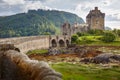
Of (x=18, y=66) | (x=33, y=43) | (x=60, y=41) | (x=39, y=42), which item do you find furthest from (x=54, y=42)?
(x=18, y=66)

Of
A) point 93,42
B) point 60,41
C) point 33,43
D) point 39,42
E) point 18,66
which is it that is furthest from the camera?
point 60,41

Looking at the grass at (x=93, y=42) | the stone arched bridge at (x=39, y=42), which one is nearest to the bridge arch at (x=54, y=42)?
the stone arched bridge at (x=39, y=42)

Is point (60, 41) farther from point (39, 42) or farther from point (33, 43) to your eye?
point (33, 43)

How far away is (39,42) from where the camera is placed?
470 ft

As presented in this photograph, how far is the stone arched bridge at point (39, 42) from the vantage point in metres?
105

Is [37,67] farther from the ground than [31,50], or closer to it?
farther from the ground

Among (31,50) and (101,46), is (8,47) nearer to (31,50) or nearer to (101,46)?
(31,50)

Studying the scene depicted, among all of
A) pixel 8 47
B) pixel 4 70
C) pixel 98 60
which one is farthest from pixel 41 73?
pixel 98 60

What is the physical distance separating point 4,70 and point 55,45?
161024 millimetres

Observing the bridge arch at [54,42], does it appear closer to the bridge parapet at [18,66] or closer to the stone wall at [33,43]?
the stone wall at [33,43]

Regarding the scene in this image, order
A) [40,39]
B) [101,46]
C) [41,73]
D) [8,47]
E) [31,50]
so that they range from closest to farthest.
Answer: [41,73]
[8,47]
[31,50]
[40,39]
[101,46]

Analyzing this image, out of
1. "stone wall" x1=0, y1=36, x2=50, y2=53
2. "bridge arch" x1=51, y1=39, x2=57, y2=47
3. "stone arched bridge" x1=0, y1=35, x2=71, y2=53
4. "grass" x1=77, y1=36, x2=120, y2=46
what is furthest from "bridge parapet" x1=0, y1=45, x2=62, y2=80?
"bridge arch" x1=51, y1=39, x2=57, y2=47

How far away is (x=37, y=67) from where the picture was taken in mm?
12656

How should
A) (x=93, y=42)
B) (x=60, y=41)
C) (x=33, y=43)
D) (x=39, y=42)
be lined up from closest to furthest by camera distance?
(x=33, y=43)
(x=39, y=42)
(x=93, y=42)
(x=60, y=41)
